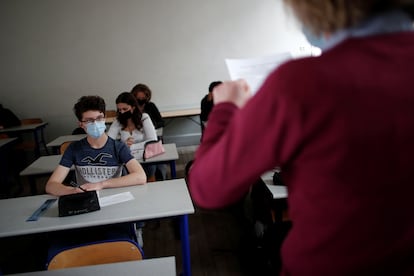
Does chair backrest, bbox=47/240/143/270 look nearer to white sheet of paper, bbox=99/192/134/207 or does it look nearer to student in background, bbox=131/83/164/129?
white sheet of paper, bbox=99/192/134/207

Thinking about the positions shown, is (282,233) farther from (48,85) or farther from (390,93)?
(48,85)

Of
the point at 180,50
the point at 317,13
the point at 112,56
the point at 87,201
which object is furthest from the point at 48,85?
the point at 317,13

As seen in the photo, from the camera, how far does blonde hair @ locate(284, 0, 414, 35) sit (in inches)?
19.5

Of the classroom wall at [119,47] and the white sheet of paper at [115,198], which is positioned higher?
the classroom wall at [119,47]

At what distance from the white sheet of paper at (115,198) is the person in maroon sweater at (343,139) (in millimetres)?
1356

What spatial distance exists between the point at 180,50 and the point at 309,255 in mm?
5256

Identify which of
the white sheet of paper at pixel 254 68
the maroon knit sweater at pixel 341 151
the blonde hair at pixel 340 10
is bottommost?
the maroon knit sweater at pixel 341 151

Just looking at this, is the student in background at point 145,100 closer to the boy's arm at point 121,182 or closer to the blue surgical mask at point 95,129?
the blue surgical mask at point 95,129

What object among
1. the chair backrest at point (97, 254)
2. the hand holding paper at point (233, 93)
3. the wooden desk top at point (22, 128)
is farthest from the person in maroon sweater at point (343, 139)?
the wooden desk top at point (22, 128)

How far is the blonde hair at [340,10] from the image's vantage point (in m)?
0.50

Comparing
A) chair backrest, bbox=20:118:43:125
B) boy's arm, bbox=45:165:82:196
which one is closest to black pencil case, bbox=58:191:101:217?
boy's arm, bbox=45:165:82:196

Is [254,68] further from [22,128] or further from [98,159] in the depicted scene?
[22,128]

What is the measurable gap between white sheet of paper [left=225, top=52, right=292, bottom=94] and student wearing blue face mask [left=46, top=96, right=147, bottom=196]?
54.2 inches

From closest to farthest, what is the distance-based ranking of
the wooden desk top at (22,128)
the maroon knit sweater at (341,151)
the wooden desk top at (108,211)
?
1. the maroon knit sweater at (341,151)
2. the wooden desk top at (108,211)
3. the wooden desk top at (22,128)
